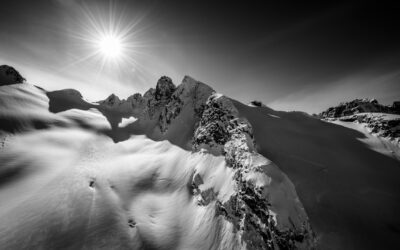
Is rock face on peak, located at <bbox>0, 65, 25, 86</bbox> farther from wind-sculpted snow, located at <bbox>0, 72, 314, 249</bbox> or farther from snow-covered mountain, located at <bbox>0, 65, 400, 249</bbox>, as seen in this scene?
wind-sculpted snow, located at <bbox>0, 72, 314, 249</bbox>

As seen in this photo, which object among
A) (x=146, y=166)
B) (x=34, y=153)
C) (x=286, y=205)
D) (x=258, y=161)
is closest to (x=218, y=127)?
(x=258, y=161)

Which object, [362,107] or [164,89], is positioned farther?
[164,89]

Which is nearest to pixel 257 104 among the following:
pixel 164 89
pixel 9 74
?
pixel 164 89

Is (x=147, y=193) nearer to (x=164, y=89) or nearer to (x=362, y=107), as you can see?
(x=164, y=89)

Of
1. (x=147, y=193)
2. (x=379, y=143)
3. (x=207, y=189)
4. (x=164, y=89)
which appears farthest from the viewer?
(x=164, y=89)

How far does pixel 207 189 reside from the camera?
16.4m

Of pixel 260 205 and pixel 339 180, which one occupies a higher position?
pixel 339 180

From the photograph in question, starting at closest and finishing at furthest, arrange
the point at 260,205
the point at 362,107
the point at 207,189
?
1. the point at 260,205
2. the point at 207,189
3. the point at 362,107

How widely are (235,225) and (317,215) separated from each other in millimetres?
9334

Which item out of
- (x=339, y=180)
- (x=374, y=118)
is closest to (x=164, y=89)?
(x=339, y=180)

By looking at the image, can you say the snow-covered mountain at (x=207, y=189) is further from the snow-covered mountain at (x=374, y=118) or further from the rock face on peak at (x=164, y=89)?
the rock face on peak at (x=164, y=89)

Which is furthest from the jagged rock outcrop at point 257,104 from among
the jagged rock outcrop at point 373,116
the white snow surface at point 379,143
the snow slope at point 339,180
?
the white snow surface at point 379,143

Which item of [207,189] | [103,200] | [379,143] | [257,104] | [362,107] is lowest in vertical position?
[103,200]

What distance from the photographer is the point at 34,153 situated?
21.0 metres
